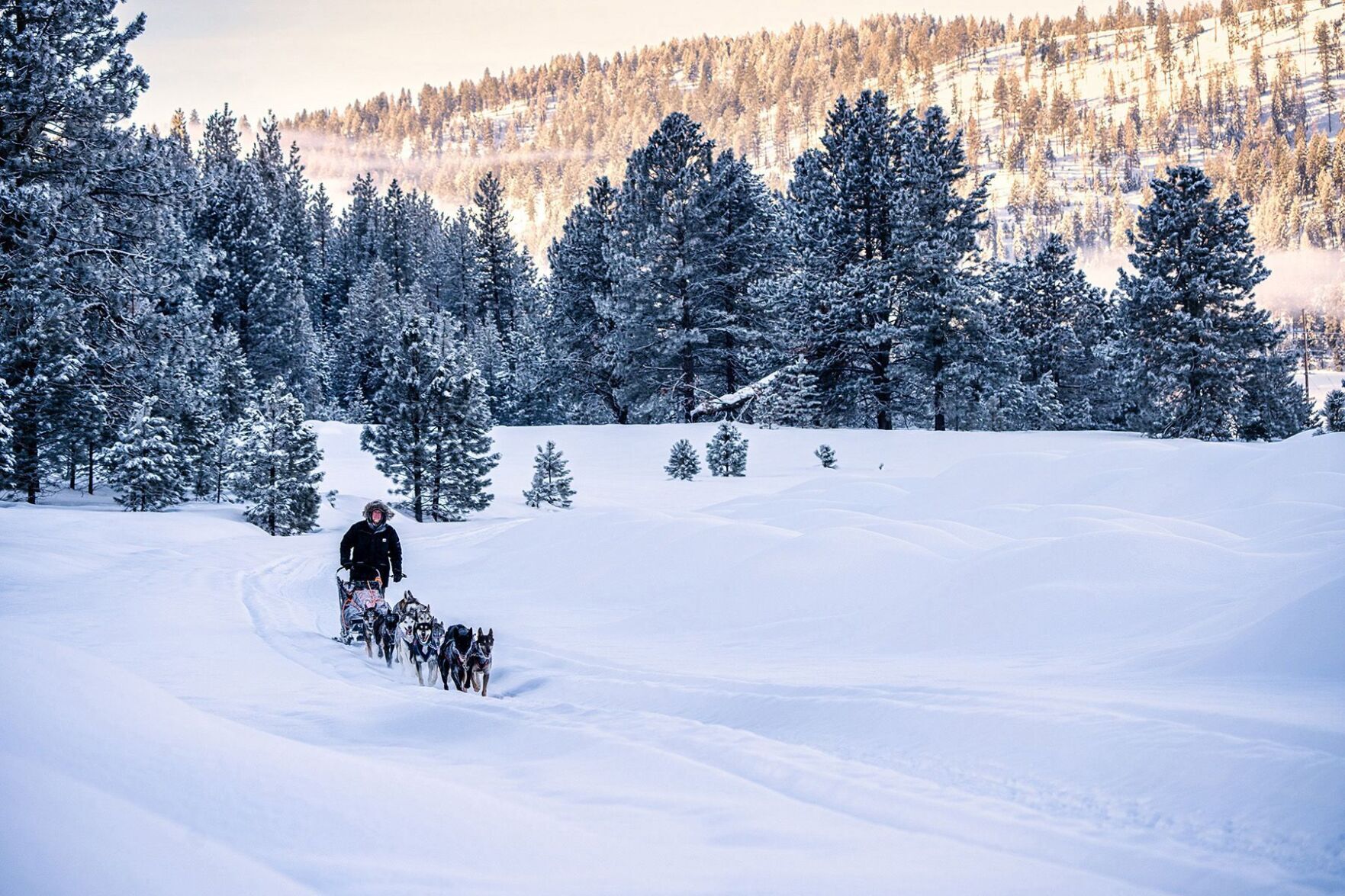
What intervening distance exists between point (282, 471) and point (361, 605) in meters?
14.7

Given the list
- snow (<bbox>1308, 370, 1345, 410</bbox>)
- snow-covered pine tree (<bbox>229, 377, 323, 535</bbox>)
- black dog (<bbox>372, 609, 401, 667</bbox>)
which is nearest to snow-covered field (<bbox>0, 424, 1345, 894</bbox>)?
black dog (<bbox>372, 609, 401, 667</bbox>)

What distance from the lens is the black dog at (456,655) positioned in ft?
23.3

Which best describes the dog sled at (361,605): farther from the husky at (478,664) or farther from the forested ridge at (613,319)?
the forested ridge at (613,319)

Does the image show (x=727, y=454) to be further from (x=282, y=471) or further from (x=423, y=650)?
(x=423, y=650)

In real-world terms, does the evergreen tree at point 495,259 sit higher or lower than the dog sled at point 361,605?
higher

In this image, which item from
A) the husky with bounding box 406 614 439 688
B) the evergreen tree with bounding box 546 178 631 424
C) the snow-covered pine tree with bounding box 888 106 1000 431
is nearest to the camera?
the husky with bounding box 406 614 439 688

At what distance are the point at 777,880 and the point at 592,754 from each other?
192 cm

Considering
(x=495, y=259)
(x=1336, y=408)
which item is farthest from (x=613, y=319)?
(x=495, y=259)

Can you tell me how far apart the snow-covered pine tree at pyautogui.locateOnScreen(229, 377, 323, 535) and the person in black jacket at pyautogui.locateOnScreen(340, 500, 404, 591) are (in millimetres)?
13796

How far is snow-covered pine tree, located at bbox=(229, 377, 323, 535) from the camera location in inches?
851

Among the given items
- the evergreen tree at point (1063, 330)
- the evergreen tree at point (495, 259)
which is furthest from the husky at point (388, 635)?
the evergreen tree at point (495, 259)

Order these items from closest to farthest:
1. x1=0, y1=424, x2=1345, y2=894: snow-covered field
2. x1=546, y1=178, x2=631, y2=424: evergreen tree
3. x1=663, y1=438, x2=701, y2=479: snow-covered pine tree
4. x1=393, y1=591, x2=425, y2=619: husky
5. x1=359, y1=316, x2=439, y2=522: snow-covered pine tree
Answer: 1. x1=0, y1=424, x2=1345, y2=894: snow-covered field
2. x1=393, y1=591, x2=425, y2=619: husky
3. x1=359, y1=316, x2=439, y2=522: snow-covered pine tree
4. x1=663, y1=438, x2=701, y2=479: snow-covered pine tree
5. x1=546, y1=178, x2=631, y2=424: evergreen tree

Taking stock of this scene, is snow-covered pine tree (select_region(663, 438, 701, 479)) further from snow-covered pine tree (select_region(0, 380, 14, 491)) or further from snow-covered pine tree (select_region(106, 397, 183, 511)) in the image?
snow-covered pine tree (select_region(0, 380, 14, 491))

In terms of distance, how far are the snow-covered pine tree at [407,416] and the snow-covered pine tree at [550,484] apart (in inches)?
116
